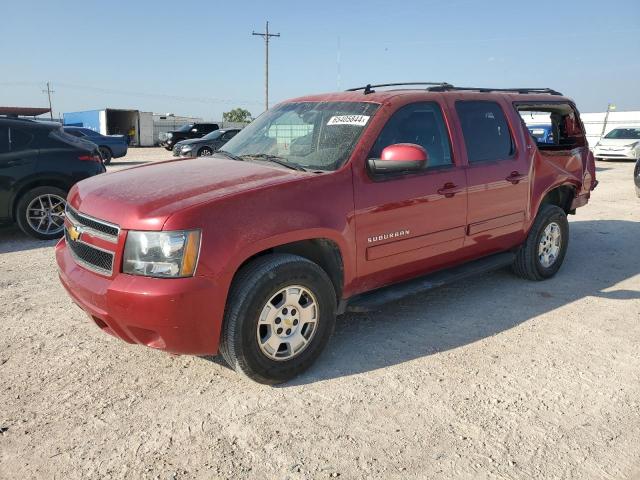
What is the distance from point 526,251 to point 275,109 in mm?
2788

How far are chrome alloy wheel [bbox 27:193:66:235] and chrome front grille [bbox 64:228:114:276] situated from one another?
3920 millimetres

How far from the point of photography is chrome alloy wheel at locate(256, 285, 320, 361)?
10.4ft

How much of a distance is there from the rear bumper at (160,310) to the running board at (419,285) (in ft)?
3.51

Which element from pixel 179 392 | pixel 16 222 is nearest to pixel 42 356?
pixel 179 392

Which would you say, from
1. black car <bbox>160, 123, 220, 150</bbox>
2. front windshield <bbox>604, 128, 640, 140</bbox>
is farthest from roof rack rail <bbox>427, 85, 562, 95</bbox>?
black car <bbox>160, 123, 220, 150</bbox>

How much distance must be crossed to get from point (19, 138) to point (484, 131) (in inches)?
225

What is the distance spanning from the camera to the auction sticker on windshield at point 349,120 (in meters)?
3.77

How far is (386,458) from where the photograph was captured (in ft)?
8.48

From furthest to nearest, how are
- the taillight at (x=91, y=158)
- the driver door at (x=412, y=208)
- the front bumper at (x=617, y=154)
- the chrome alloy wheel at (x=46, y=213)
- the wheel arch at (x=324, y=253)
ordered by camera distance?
the front bumper at (x=617, y=154) → the taillight at (x=91, y=158) → the chrome alloy wheel at (x=46, y=213) → the driver door at (x=412, y=208) → the wheel arch at (x=324, y=253)

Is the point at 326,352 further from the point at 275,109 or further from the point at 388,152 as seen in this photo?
the point at 275,109

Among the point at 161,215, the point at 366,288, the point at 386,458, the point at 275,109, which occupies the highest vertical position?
the point at 275,109

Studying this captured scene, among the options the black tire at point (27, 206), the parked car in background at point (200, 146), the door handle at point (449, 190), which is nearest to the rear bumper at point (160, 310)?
the door handle at point (449, 190)

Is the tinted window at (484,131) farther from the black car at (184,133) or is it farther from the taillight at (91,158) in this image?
the black car at (184,133)

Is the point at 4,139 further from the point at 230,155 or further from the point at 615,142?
the point at 615,142
